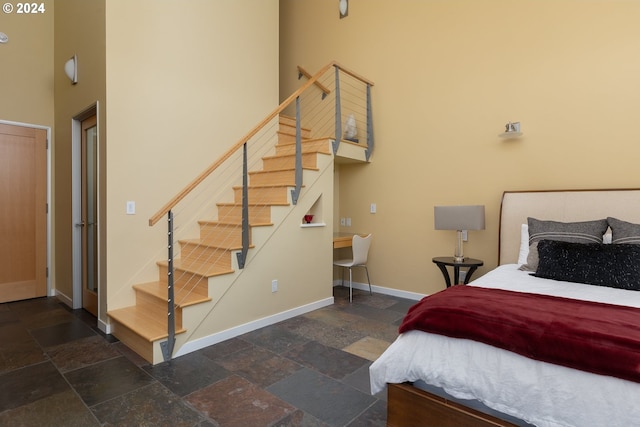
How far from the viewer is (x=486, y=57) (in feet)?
11.9

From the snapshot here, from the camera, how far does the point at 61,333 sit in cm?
313

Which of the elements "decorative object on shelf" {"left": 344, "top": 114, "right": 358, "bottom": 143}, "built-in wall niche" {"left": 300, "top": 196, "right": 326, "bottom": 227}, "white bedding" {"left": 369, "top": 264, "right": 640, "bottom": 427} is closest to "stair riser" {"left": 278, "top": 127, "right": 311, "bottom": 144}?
"decorative object on shelf" {"left": 344, "top": 114, "right": 358, "bottom": 143}

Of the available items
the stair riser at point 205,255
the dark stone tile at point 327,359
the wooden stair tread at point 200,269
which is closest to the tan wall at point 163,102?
the stair riser at point 205,255

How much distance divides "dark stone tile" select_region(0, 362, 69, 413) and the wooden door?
232cm

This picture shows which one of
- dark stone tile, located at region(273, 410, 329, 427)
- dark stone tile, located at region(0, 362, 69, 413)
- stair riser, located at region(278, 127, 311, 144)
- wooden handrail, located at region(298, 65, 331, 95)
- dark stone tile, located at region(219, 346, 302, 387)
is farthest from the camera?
wooden handrail, located at region(298, 65, 331, 95)

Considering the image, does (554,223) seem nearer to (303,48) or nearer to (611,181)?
(611,181)

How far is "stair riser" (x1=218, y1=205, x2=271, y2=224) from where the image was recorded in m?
3.39

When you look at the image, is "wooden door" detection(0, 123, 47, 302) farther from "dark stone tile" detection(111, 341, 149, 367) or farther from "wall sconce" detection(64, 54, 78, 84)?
"dark stone tile" detection(111, 341, 149, 367)

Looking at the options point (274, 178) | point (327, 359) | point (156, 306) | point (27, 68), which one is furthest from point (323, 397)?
point (27, 68)

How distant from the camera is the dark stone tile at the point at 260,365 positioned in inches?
91.9

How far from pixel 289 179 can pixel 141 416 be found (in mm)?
2511

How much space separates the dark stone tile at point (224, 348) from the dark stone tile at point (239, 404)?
0.41 metres

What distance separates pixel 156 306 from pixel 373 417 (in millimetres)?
2117

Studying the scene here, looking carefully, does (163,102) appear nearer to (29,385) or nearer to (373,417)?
(29,385)
